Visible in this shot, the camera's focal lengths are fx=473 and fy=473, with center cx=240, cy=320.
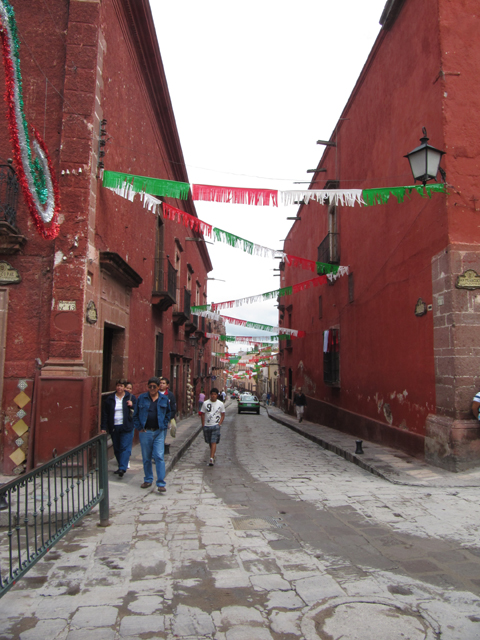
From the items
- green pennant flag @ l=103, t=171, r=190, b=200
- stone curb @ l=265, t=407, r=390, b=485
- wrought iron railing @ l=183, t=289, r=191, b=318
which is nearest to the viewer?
green pennant flag @ l=103, t=171, r=190, b=200

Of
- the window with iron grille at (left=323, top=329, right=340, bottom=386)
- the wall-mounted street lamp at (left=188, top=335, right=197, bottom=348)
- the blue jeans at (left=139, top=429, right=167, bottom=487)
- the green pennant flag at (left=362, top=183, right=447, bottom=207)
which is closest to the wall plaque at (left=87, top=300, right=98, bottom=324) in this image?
the blue jeans at (left=139, top=429, right=167, bottom=487)

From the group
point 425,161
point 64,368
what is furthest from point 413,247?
point 64,368

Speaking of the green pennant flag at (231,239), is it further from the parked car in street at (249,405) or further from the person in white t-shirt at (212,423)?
the parked car in street at (249,405)

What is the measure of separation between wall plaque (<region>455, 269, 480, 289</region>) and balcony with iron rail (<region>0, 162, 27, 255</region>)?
6352 mm

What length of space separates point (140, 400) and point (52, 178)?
129 inches

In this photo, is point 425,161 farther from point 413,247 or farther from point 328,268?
point 328,268

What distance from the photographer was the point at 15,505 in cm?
307

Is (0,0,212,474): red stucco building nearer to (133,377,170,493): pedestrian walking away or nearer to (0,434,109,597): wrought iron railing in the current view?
(133,377,170,493): pedestrian walking away

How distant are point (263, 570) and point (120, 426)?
366cm

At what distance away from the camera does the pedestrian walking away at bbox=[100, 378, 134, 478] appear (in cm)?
668

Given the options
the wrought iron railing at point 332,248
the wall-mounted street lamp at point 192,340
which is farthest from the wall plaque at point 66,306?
the wall-mounted street lamp at point 192,340

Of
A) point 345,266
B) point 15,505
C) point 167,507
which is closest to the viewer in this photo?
point 15,505

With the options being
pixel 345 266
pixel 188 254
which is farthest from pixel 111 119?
pixel 188 254

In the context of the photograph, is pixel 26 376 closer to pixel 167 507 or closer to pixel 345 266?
pixel 167 507
